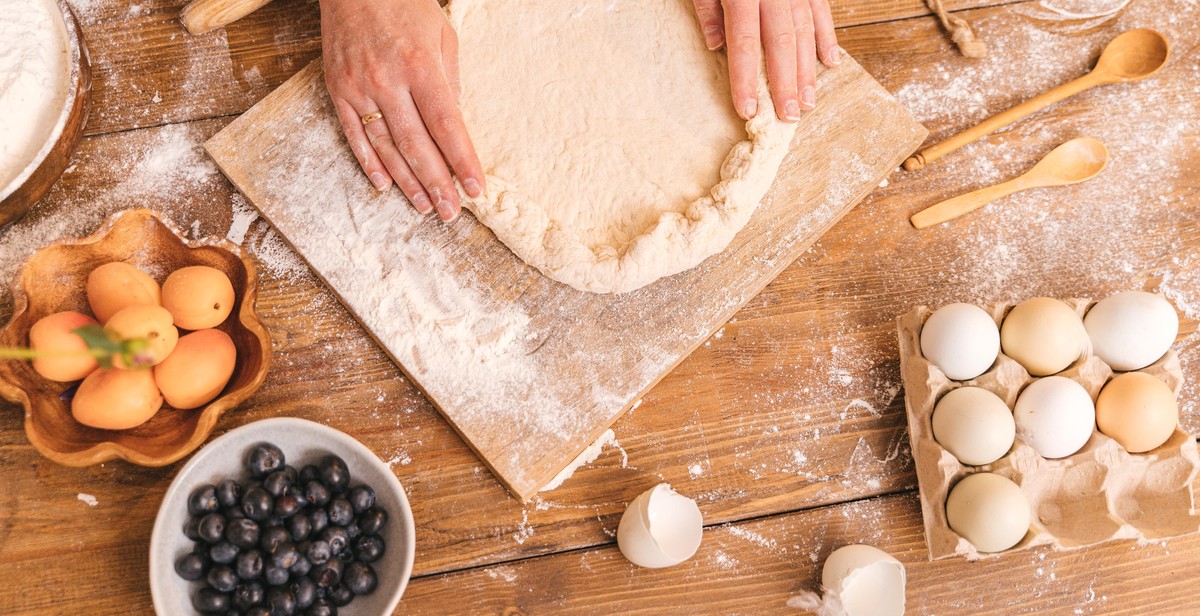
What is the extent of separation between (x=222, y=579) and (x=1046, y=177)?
5.64ft

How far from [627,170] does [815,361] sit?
53 centimetres

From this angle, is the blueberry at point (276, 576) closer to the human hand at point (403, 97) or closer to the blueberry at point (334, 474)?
the blueberry at point (334, 474)

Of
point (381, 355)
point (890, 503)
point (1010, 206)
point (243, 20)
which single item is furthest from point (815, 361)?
point (243, 20)

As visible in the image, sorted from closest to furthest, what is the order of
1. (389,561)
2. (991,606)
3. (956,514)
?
(389,561) < (956,514) < (991,606)

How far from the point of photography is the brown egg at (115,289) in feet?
4.03

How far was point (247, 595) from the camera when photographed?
1.15 metres

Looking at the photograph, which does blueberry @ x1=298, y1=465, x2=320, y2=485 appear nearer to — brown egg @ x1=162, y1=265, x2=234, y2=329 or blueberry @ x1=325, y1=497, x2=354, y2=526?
blueberry @ x1=325, y1=497, x2=354, y2=526

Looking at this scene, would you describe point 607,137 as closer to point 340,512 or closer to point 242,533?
point 340,512

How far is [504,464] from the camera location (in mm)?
1347

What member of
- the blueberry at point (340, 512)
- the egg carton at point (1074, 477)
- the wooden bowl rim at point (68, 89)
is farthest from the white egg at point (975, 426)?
the wooden bowl rim at point (68, 89)

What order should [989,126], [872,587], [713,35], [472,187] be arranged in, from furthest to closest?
1. [989,126]
2. [713,35]
3. [472,187]
4. [872,587]

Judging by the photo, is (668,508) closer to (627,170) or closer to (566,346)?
(566,346)

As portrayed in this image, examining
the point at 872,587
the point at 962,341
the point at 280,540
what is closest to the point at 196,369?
the point at 280,540

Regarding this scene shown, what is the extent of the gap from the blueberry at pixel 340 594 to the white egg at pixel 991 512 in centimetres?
103
